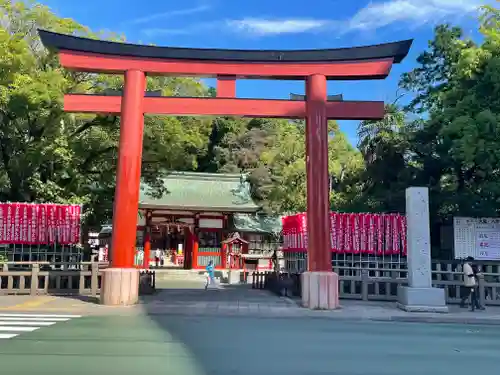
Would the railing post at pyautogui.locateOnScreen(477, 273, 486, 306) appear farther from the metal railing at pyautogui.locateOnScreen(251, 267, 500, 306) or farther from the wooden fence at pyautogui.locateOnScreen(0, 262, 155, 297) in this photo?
the wooden fence at pyautogui.locateOnScreen(0, 262, 155, 297)

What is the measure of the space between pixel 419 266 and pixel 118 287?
884cm

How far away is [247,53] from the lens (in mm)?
15047

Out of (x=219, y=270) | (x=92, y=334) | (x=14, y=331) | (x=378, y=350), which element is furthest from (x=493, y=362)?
(x=219, y=270)

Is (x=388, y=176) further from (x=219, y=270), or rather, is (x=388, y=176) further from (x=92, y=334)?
(x=92, y=334)

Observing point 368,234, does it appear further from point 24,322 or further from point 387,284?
point 24,322

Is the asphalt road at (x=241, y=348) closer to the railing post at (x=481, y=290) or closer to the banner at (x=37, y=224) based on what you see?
the railing post at (x=481, y=290)

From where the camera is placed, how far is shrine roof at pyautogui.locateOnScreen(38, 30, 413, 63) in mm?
14680

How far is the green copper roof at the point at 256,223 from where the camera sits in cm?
3569

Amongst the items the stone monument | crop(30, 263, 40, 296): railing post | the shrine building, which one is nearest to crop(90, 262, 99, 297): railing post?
crop(30, 263, 40, 296): railing post

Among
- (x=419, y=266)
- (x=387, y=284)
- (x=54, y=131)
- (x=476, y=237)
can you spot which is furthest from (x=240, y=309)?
(x=54, y=131)

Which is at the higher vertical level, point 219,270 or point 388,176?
point 388,176

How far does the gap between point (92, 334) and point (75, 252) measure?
30.6ft

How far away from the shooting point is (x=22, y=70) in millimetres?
16781

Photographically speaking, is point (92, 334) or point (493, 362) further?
point (92, 334)
